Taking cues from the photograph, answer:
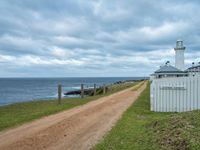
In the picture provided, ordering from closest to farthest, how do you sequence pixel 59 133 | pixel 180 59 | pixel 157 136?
pixel 157 136
pixel 59 133
pixel 180 59

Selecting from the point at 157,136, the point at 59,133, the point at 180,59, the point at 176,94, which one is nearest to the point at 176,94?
the point at 176,94

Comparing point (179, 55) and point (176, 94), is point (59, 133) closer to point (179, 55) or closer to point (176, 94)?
point (176, 94)

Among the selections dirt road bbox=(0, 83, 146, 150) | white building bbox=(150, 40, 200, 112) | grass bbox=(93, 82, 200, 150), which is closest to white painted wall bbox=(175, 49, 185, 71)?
white building bbox=(150, 40, 200, 112)

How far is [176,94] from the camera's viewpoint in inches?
567

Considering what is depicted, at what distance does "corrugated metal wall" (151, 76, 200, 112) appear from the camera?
14.1 metres

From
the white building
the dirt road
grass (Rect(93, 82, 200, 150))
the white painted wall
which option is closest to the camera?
grass (Rect(93, 82, 200, 150))

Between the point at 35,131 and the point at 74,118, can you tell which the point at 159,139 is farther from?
the point at 74,118

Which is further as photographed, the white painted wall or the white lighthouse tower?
the white painted wall

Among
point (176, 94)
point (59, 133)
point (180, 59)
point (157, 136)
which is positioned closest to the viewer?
point (157, 136)

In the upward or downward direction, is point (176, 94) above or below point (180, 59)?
below

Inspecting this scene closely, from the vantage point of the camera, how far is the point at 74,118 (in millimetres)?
12289

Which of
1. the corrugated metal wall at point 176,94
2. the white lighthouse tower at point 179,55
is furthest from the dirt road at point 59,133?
the white lighthouse tower at point 179,55

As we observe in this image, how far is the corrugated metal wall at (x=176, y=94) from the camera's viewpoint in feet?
46.2

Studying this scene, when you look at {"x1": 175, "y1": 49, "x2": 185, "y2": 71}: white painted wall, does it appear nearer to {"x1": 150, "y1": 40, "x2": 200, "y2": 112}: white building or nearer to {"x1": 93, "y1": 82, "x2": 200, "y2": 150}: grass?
{"x1": 150, "y1": 40, "x2": 200, "y2": 112}: white building
